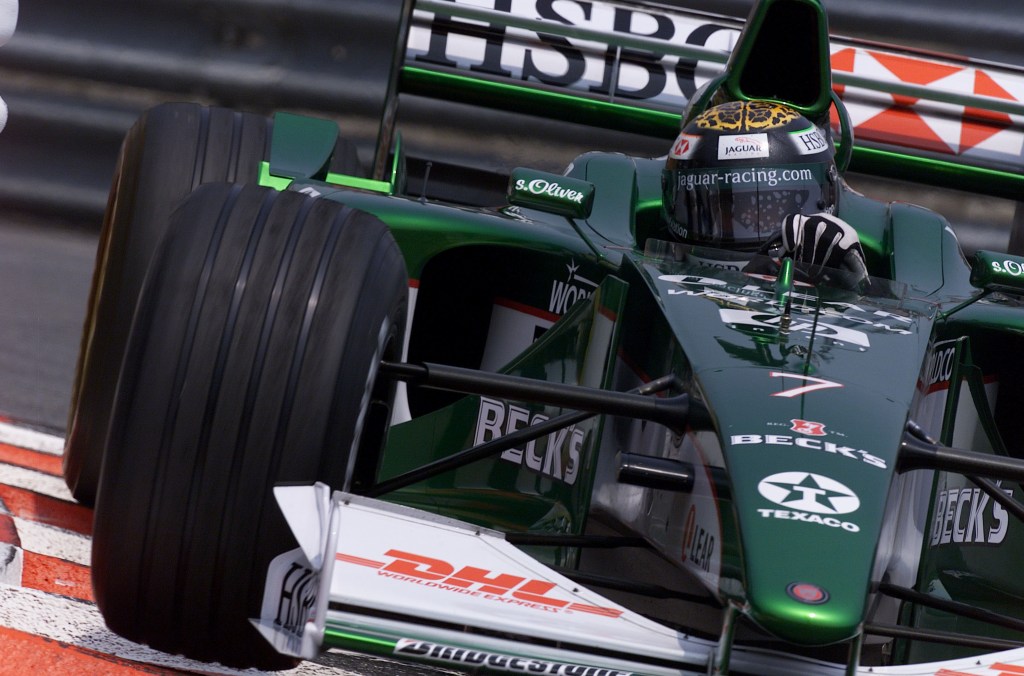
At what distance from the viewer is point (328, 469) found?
1746 millimetres

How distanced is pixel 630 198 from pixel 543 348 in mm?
728

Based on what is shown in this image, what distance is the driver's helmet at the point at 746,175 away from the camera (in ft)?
9.07

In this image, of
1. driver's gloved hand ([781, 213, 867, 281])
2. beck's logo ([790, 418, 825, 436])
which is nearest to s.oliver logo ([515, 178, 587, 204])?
driver's gloved hand ([781, 213, 867, 281])

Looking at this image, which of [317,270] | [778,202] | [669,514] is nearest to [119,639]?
[317,270]

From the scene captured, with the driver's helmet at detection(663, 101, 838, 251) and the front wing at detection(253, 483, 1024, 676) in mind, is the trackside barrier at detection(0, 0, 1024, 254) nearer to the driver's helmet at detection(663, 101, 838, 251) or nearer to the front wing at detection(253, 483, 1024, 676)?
the driver's helmet at detection(663, 101, 838, 251)

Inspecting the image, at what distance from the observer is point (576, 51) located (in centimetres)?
400

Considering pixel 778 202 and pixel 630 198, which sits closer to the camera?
pixel 778 202

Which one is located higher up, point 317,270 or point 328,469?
point 317,270

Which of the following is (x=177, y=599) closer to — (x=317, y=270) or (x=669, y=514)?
(x=317, y=270)

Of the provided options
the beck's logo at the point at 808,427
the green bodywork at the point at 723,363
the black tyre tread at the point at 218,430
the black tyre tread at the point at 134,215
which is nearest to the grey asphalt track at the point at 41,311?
the black tyre tread at the point at 134,215

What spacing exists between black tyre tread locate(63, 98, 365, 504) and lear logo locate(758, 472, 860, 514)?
1.42m

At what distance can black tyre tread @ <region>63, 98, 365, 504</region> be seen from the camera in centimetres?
268

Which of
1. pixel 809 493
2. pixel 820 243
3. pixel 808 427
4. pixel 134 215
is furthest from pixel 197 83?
pixel 809 493

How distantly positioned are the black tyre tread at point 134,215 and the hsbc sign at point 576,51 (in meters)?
1.01
